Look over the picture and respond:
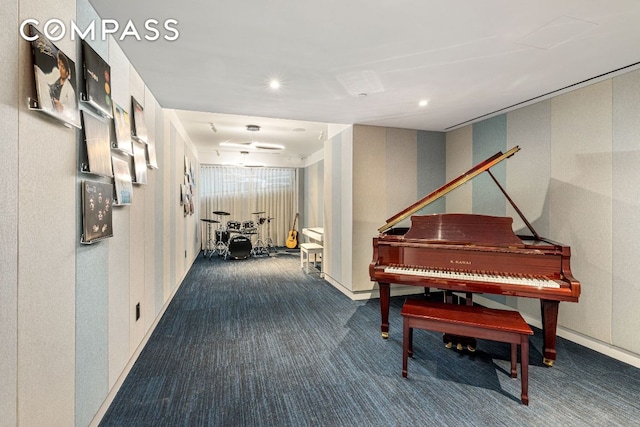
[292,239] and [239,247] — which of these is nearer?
[239,247]

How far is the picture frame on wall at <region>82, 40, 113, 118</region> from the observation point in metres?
1.56

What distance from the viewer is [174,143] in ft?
14.1

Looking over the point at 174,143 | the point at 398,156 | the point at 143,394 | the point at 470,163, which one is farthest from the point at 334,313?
the point at 174,143

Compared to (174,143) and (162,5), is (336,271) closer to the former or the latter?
(174,143)

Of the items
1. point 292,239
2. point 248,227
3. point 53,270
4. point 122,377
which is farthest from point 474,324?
point 292,239

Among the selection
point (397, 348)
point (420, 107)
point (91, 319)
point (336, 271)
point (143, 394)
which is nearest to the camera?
point (91, 319)

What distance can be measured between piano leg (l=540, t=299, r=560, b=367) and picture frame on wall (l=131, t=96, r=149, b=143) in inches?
145

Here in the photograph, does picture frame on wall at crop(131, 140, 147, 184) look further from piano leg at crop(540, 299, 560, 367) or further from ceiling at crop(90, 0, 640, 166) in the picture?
piano leg at crop(540, 299, 560, 367)

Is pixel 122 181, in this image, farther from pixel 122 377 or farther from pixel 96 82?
pixel 122 377

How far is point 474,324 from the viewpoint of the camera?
2094 millimetres

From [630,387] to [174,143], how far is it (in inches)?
214

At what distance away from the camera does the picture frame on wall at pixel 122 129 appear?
199 cm

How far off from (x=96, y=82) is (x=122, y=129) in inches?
18.7

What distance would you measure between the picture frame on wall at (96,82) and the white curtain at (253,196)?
6471mm
